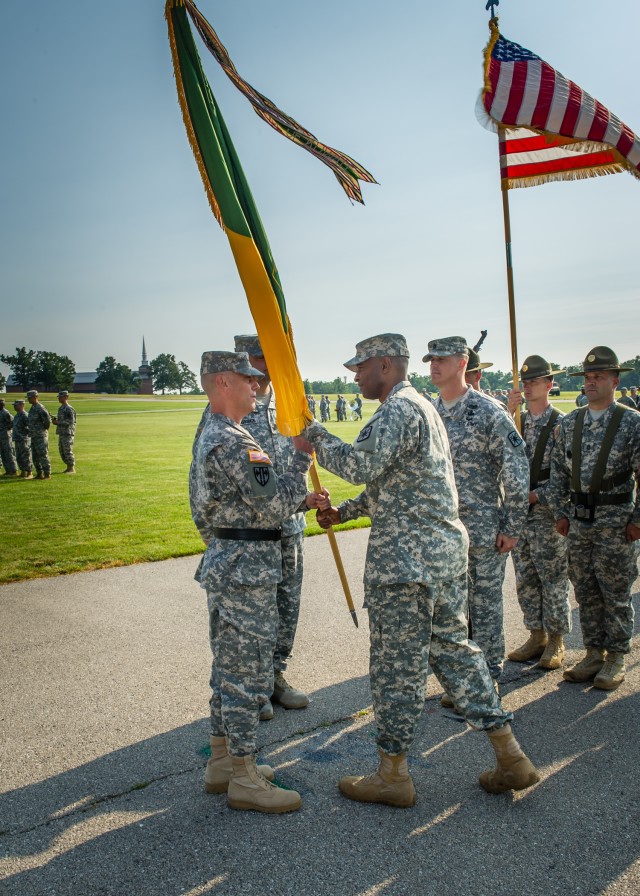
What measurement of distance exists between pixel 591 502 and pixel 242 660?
9.91ft

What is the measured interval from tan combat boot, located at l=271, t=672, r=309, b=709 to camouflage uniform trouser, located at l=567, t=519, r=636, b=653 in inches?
90.1

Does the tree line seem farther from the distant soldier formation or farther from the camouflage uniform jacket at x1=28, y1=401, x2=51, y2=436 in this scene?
the distant soldier formation

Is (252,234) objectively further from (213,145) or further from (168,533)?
(168,533)

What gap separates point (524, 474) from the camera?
4359 millimetres

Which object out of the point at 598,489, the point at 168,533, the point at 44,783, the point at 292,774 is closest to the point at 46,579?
the point at 168,533

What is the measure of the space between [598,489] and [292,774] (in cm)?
304

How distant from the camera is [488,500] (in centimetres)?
442

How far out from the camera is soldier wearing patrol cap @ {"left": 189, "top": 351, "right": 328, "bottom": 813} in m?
3.29

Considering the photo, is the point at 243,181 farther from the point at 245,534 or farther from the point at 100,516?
the point at 100,516

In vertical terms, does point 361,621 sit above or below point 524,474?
below

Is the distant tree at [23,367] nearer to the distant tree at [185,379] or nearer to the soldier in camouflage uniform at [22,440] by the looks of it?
the distant tree at [185,379]

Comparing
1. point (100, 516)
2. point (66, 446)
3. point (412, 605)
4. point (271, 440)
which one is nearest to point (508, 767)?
point (412, 605)

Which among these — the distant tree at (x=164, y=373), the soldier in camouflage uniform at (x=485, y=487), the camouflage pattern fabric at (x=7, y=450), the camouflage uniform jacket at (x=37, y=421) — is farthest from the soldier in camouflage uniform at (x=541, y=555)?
the distant tree at (x=164, y=373)

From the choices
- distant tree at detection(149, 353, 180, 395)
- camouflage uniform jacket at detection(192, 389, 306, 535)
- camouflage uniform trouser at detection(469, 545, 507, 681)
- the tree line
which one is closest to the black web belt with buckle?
camouflage uniform trouser at detection(469, 545, 507, 681)
